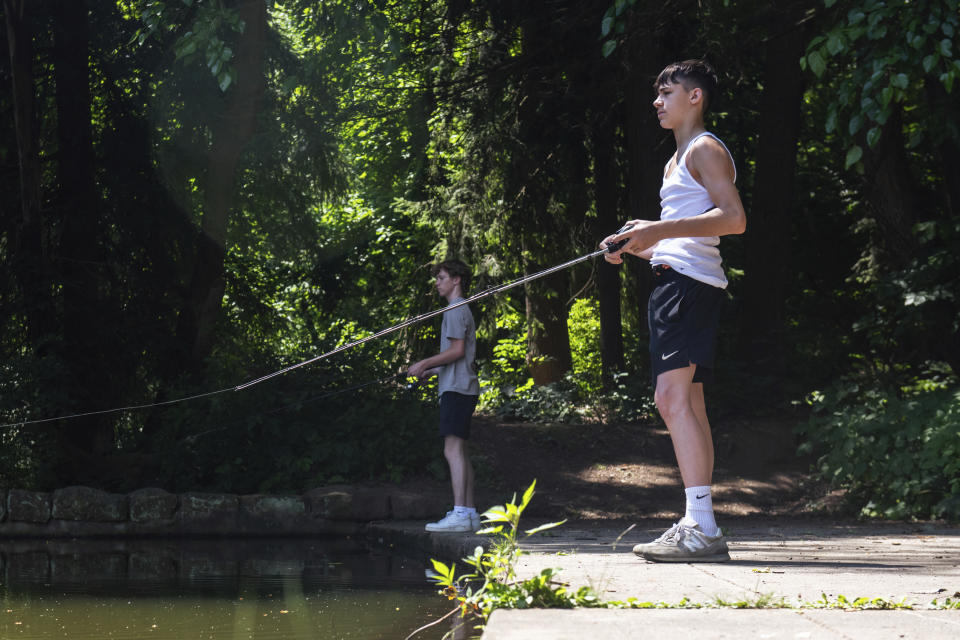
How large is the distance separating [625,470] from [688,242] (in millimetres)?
6442

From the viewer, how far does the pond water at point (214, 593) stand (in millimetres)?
4449

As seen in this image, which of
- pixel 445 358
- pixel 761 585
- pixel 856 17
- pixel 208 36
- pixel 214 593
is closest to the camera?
pixel 761 585

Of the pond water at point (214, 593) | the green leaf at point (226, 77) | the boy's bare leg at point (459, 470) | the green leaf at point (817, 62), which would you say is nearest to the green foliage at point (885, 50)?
the green leaf at point (817, 62)

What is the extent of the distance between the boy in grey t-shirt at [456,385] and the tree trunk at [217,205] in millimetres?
5948

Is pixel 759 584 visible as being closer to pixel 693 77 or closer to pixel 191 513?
pixel 693 77

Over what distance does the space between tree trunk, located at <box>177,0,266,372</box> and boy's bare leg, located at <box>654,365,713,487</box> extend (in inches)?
355

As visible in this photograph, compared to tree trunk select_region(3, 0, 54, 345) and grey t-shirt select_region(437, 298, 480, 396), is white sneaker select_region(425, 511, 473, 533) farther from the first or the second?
tree trunk select_region(3, 0, 54, 345)

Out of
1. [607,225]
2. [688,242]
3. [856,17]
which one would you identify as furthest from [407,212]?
[688,242]

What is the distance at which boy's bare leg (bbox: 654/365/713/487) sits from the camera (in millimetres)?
4629

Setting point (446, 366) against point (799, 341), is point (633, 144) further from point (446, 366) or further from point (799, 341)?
point (446, 366)

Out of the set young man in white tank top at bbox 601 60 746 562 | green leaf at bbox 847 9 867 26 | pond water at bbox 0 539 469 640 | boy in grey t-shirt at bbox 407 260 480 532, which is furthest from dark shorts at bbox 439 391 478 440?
green leaf at bbox 847 9 867 26

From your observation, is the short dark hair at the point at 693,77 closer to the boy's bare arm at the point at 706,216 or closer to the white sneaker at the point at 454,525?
the boy's bare arm at the point at 706,216

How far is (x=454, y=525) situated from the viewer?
7270mm

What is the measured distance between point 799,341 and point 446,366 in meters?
6.91
